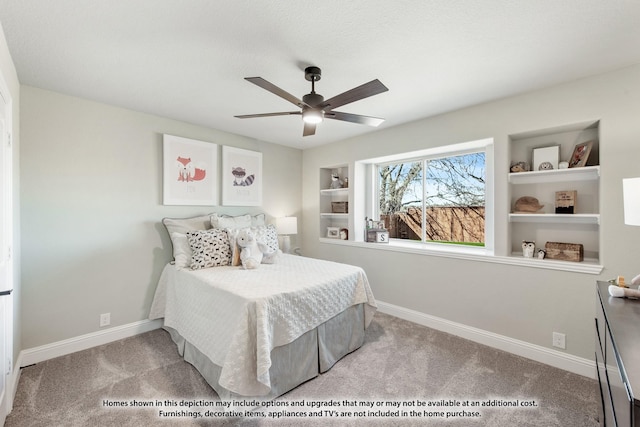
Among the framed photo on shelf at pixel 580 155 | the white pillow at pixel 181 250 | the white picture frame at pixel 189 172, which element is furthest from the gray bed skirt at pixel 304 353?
the framed photo on shelf at pixel 580 155

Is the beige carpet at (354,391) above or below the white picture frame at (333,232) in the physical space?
below

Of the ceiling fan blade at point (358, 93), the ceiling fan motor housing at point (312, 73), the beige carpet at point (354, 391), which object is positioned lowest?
the beige carpet at point (354, 391)

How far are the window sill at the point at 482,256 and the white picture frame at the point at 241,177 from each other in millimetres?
1437

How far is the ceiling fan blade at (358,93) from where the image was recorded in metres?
1.58

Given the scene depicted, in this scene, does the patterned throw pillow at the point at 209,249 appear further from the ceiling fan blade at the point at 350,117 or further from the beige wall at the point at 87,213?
Answer: the ceiling fan blade at the point at 350,117

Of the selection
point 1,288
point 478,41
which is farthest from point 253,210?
point 478,41

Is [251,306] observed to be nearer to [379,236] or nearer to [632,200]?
[632,200]

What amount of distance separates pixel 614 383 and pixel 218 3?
2.31 meters

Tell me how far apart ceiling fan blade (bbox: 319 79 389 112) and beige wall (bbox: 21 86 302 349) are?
2163mm

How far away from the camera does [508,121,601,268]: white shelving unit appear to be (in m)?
2.24

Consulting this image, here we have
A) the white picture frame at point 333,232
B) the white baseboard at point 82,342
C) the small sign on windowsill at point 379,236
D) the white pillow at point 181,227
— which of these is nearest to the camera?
the white baseboard at point 82,342

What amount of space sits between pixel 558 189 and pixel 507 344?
4.84 ft

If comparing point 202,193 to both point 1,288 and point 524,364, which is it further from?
point 524,364

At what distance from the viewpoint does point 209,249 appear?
8.84 ft
